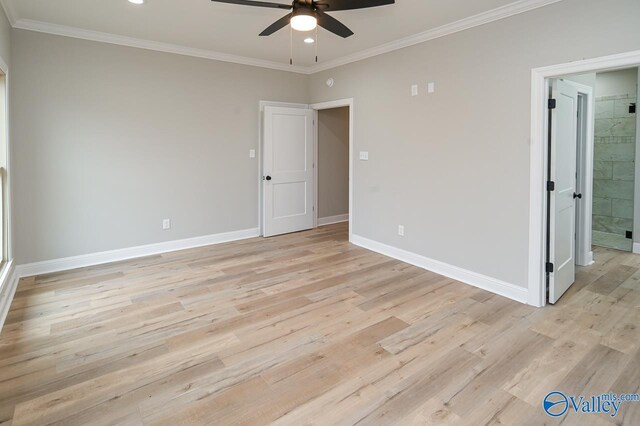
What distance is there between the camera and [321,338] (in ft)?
8.96

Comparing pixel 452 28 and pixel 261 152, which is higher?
pixel 452 28

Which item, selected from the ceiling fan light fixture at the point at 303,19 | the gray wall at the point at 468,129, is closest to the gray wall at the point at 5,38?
the ceiling fan light fixture at the point at 303,19

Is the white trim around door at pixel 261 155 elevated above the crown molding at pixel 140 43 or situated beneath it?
situated beneath

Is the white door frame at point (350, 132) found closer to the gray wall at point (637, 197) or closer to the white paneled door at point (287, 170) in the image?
the white paneled door at point (287, 170)

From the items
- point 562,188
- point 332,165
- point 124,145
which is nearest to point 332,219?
point 332,165

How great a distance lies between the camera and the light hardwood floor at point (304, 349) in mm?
1997

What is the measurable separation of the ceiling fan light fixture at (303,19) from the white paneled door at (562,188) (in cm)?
219

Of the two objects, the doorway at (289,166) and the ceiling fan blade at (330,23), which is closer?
the ceiling fan blade at (330,23)

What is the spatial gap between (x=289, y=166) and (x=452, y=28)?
3.12 metres

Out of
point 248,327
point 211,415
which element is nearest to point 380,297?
point 248,327

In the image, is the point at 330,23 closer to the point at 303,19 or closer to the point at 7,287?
the point at 303,19

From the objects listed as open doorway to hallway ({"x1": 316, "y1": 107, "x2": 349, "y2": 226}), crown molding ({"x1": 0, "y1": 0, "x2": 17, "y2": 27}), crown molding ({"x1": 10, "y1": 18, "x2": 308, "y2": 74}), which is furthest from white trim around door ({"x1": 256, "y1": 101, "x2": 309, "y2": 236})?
crown molding ({"x1": 0, "y1": 0, "x2": 17, "y2": 27})

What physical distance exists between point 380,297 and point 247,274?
1534 millimetres

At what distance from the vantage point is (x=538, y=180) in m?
3.21
